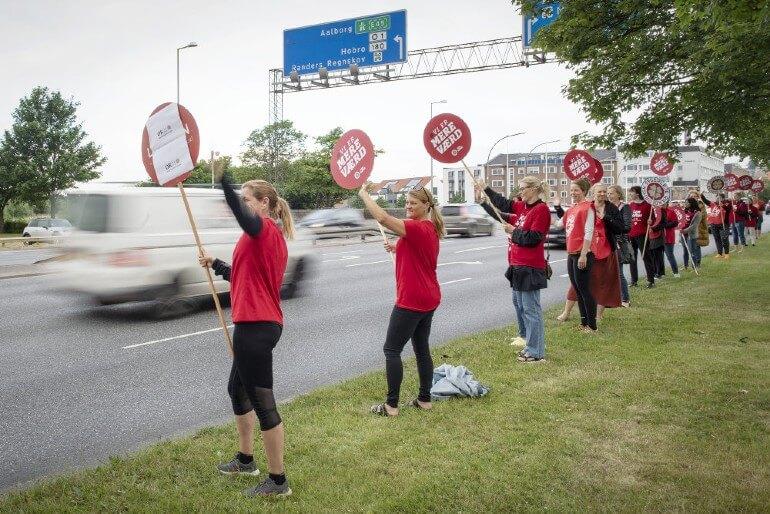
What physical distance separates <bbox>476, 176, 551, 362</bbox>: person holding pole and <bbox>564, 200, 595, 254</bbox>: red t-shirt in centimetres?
139

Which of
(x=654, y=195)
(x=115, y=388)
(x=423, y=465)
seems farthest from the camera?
(x=654, y=195)

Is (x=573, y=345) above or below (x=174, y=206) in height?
below

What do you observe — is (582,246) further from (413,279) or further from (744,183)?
(744,183)

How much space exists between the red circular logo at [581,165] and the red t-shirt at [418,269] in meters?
8.40

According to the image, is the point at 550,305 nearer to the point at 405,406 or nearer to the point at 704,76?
the point at 704,76

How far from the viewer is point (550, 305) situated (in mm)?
11297

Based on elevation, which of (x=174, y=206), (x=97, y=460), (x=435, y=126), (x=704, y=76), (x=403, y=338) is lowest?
(x=97, y=460)

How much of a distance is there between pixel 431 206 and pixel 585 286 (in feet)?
12.1

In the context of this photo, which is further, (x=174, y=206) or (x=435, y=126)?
(x=174, y=206)

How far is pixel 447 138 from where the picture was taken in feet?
22.2

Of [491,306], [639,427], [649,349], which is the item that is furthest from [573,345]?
[491,306]

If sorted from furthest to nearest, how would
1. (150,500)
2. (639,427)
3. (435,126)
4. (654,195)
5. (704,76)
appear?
(654,195), (704,76), (435,126), (639,427), (150,500)

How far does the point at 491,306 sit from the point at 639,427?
6.48 m

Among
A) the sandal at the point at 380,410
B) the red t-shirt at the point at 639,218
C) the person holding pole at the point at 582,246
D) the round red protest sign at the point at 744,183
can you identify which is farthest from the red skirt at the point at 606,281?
the round red protest sign at the point at 744,183
